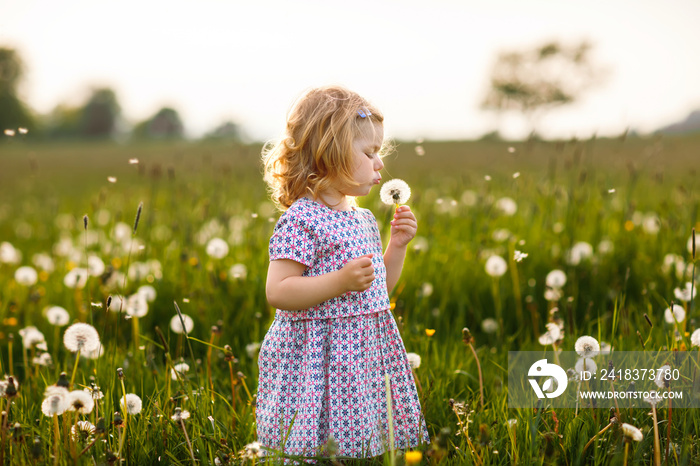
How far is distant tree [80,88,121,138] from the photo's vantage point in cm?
6691

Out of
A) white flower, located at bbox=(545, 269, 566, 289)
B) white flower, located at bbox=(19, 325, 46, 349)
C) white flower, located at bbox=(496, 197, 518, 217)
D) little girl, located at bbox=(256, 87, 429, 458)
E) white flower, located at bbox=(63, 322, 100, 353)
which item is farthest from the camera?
white flower, located at bbox=(496, 197, 518, 217)

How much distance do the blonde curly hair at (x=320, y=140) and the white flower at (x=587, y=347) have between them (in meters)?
0.98

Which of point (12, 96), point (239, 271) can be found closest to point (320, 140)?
point (239, 271)

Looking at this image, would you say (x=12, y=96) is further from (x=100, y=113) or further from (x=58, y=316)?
(x=58, y=316)

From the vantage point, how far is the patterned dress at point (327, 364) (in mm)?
2195

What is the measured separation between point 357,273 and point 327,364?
1.41ft

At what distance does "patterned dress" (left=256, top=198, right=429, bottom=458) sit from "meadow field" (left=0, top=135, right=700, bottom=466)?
0.14 meters

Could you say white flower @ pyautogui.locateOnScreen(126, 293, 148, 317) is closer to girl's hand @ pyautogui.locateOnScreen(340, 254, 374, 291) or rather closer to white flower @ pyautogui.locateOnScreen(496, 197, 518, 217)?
girl's hand @ pyautogui.locateOnScreen(340, 254, 374, 291)

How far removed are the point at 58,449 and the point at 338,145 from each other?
4.45 feet

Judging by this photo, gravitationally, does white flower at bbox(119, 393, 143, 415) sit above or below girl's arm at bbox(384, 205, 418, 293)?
below

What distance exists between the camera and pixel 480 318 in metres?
3.63

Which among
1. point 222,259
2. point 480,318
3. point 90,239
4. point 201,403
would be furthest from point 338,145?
point 90,239

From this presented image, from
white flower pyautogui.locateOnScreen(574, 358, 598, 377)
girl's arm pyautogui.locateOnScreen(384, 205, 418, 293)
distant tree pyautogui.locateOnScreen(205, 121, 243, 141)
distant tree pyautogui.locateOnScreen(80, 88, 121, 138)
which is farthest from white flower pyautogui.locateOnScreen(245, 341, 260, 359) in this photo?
distant tree pyautogui.locateOnScreen(80, 88, 121, 138)

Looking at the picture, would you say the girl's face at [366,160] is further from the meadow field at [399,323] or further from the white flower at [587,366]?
the white flower at [587,366]
